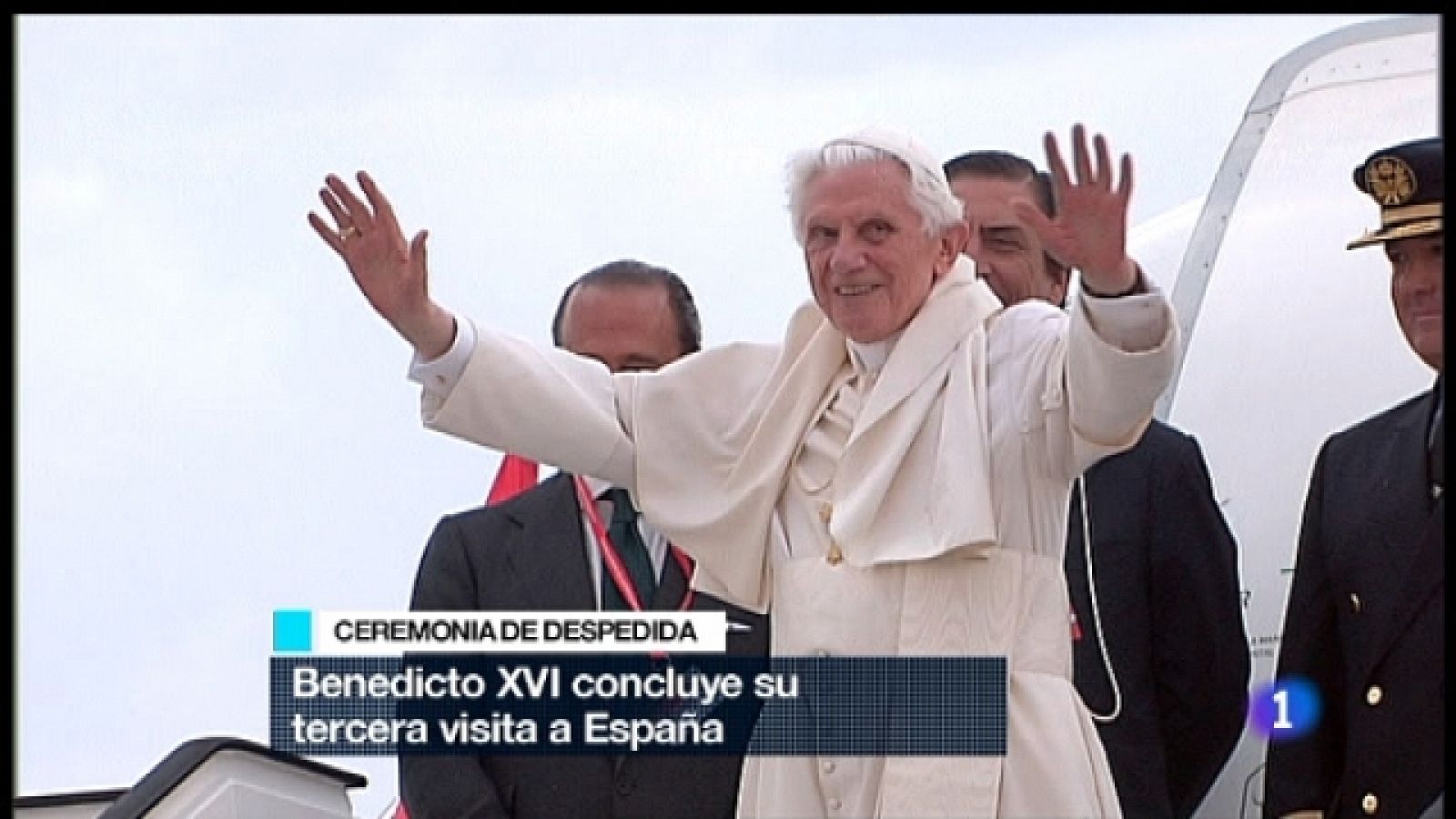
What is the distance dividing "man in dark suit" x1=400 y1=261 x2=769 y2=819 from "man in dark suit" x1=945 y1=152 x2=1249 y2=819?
0.64m

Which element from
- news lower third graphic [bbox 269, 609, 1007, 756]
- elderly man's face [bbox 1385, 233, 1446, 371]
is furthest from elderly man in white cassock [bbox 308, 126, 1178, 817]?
elderly man's face [bbox 1385, 233, 1446, 371]

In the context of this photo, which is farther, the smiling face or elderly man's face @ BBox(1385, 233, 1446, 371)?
the smiling face

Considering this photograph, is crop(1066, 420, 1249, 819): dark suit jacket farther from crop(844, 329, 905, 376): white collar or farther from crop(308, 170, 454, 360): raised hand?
crop(308, 170, 454, 360): raised hand

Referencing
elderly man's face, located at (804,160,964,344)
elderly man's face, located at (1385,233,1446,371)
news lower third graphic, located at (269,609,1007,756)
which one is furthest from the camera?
news lower third graphic, located at (269,609,1007,756)

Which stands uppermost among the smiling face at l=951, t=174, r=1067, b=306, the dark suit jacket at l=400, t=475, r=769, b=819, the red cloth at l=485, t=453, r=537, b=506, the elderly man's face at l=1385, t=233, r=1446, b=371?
the smiling face at l=951, t=174, r=1067, b=306

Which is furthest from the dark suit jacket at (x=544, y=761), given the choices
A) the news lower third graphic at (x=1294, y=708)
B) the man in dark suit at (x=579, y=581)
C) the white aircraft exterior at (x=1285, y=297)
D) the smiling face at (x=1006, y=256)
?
the white aircraft exterior at (x=1285, y=297)

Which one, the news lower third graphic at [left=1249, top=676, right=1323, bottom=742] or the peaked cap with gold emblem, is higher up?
the peaked cap with gold emblem

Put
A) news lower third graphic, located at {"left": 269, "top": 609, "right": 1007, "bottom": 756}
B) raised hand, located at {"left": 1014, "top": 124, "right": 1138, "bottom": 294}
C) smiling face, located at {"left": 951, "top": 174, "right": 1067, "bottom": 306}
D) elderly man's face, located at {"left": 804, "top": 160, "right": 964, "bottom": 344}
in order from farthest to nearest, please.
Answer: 1. smiling face, located at {"left": 951, "top": 174, "right": 1067, "bottom": 306}
2. news lower third graphic, located at {"left": 269, "top": 609, "right": 1007, "bottom": 756}
3. elderly man's face, located at {"left": 804, "top": 160, "right": 964, "bottom": 344}
4. raised hand, located at {"left": 1014, "top": 124, "right": 1138, "bottom": 294}

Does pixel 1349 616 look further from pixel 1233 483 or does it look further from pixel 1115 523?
pixel 1233 483

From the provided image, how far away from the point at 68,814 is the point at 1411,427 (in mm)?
2950

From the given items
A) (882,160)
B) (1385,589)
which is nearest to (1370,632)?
(1385,589)

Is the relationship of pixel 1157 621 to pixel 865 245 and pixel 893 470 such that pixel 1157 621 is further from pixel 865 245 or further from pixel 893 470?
pixel 865 245

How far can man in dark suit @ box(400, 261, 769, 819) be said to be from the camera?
5.61 m
